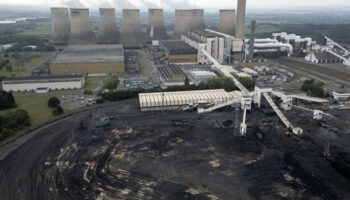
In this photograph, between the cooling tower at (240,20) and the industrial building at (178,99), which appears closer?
the industrial building at (178,99)

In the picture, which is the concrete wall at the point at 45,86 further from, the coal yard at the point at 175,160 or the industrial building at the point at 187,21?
the industrial building at the point at 187,21

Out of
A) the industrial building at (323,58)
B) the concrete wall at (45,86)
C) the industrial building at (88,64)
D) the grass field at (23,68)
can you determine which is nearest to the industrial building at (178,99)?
the concrete wall at (45,86)

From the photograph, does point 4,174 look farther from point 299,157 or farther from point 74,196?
point 299,157

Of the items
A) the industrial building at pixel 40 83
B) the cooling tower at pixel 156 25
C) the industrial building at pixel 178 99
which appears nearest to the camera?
the industrial building at pixel 178 99

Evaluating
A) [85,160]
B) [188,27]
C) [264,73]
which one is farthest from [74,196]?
[188,27]

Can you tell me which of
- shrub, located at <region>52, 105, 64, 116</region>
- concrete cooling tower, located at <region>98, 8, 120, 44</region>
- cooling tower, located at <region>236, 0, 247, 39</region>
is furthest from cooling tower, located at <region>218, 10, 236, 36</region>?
shrub, located at <region>52, 105, 64, 116</region>

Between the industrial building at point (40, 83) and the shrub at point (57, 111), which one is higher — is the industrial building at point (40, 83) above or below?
above
